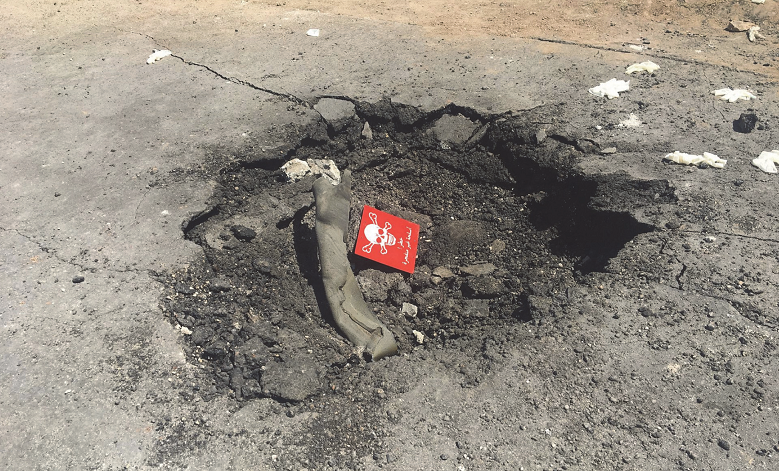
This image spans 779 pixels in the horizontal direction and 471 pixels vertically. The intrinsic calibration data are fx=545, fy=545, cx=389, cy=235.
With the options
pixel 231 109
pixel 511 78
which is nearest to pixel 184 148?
pixel 231 109

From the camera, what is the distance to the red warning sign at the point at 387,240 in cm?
375

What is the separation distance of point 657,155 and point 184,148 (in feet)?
11.8

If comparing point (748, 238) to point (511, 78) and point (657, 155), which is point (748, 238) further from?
point (511, 78)

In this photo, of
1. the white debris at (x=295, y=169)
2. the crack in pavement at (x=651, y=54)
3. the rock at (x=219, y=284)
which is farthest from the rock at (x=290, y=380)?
the crack in pavement at (x=651, y=54)

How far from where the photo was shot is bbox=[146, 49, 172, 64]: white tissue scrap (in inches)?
209

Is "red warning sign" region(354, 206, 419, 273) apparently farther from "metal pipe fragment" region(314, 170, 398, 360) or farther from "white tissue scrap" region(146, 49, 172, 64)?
"white tissue scrap" region(146, 49, 172, 64)

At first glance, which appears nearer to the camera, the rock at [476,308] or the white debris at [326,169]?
the rock at [476,308]

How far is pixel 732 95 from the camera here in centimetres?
478

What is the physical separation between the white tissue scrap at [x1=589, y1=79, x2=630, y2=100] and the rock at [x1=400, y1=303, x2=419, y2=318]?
2.63 meters

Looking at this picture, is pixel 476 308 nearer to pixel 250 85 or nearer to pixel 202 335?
pixel 202 335

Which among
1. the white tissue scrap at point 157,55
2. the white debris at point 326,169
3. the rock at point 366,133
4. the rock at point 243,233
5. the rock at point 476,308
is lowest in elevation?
the rock at point 476,308

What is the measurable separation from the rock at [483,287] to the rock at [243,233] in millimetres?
1490

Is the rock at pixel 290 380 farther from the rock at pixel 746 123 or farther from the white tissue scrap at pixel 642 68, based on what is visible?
the white tissue scrap at pixel 642 68

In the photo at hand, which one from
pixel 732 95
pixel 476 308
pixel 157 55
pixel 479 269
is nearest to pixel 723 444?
pixel 476 308
